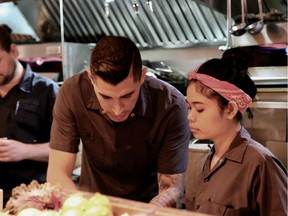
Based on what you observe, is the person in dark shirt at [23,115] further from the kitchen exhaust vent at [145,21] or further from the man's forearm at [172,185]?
the kitchen exhaust vent at [145,21]

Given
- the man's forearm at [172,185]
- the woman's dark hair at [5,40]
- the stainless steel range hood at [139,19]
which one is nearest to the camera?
the man's forearm at [172,185]

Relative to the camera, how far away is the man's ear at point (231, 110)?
122 cm

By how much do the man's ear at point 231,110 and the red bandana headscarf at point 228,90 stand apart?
11 mm

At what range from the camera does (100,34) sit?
345cm

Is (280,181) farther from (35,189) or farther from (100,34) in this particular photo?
(100,34)

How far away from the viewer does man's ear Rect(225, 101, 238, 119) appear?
4.01ft

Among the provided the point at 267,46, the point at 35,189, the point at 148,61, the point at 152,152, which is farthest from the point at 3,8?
the point at 35,189

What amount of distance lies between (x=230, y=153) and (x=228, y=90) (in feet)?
0.66

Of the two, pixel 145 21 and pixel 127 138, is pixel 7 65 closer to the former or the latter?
pixel 127 138

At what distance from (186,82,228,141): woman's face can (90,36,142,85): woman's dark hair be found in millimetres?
214

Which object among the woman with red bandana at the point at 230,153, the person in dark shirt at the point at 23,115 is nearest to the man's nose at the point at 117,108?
the woman with red bandana at the point at 230,153

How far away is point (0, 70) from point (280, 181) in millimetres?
1362

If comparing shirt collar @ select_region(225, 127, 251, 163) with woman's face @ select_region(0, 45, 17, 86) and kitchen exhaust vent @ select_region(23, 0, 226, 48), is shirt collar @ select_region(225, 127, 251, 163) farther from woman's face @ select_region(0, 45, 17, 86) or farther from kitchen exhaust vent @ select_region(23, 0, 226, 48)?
kitchen exhaust vent @ select_region(23, 0, 226, 48)

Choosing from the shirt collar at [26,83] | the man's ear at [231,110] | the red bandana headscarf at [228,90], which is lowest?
the shirt collar at [26,83]
